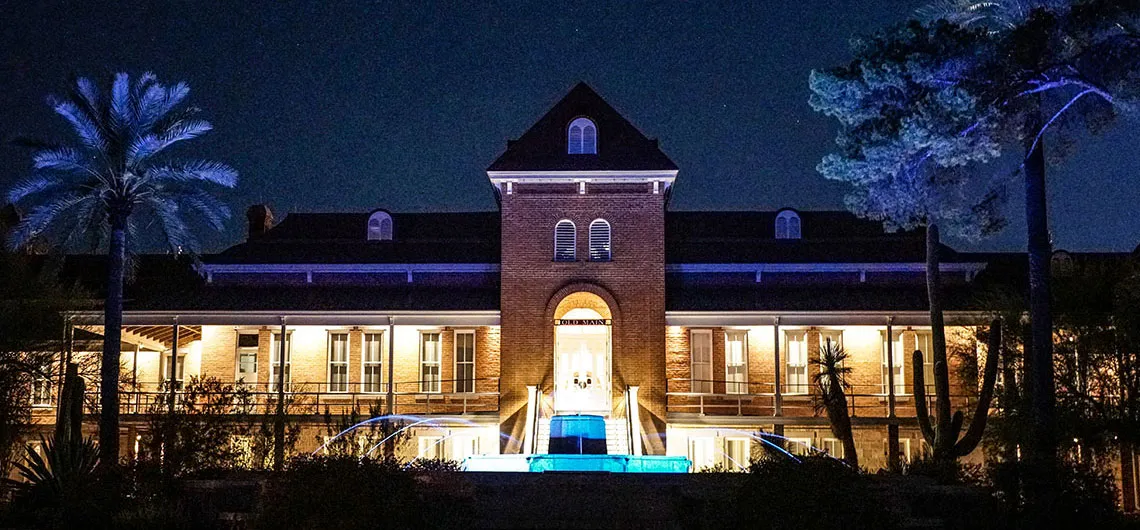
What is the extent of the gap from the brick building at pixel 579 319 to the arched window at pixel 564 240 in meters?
0.06

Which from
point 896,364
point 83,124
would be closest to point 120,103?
point 83,124

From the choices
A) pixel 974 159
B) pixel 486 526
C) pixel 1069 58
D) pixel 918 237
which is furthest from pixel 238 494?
pixel 918 237

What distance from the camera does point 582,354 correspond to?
3422 cm

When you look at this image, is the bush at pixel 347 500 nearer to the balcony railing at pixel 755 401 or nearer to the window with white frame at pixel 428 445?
the window with white frame at pixel 428 445

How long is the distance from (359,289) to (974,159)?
776 inches

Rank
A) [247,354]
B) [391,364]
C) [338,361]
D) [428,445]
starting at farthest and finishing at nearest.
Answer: [247,354] → [338,361] → [428,445] → [391,364]

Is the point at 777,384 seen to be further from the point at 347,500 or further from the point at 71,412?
the point at 347,500

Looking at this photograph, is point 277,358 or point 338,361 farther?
point 277,358

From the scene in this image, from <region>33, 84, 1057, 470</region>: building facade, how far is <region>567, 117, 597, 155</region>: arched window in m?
0.06

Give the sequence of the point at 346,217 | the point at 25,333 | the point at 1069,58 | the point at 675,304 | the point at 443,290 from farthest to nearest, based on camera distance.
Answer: the point at 346,217
the point at 443,290
the point at 675,304
the point at 25,333
the point at 1069,58

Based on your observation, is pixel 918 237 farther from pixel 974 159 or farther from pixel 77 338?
pixel 77 338

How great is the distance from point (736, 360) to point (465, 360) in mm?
8071

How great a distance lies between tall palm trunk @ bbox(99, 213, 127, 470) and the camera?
85.5 ft

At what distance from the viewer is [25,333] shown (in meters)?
30.8
